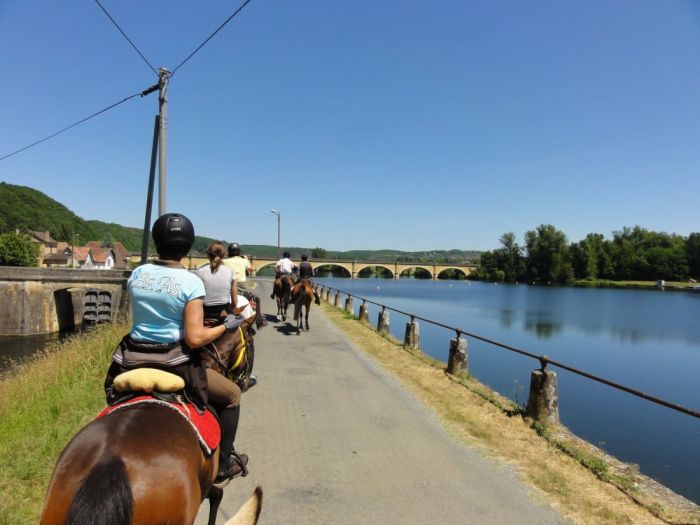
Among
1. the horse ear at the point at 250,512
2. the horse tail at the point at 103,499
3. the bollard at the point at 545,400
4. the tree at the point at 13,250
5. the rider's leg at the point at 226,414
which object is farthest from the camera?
the tree at the point at 13,250

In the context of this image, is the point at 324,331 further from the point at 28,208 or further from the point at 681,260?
the point at 28,208

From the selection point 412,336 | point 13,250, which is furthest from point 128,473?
point 13,250

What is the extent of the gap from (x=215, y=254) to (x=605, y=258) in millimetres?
133646

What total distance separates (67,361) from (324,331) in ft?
24.4

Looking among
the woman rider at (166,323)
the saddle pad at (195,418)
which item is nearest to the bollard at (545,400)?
the saddle pad at (195,418)

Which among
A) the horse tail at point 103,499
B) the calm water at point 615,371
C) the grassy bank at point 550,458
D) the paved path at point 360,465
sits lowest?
the calm water at point 615,371

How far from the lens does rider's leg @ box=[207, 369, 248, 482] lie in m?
3.55

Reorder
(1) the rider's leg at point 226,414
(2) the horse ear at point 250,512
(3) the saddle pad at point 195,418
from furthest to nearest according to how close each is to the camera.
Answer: (1) the rider's leg at point 226,414 → (2) the horse ear at point 250,512 → (3) the saddle pad at point 195,418

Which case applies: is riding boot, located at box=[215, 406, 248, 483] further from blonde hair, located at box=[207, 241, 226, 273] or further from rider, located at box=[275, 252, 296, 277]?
rider, located at box=[275, 252, 296, 277]

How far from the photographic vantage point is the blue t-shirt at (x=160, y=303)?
2955mm

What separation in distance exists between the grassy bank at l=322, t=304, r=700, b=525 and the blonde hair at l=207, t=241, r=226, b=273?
4.10 m

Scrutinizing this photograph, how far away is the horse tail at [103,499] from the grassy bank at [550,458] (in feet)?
13.6

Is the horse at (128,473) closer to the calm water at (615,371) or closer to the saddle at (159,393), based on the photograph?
the saddle at (159,393)

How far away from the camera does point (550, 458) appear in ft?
18.8
